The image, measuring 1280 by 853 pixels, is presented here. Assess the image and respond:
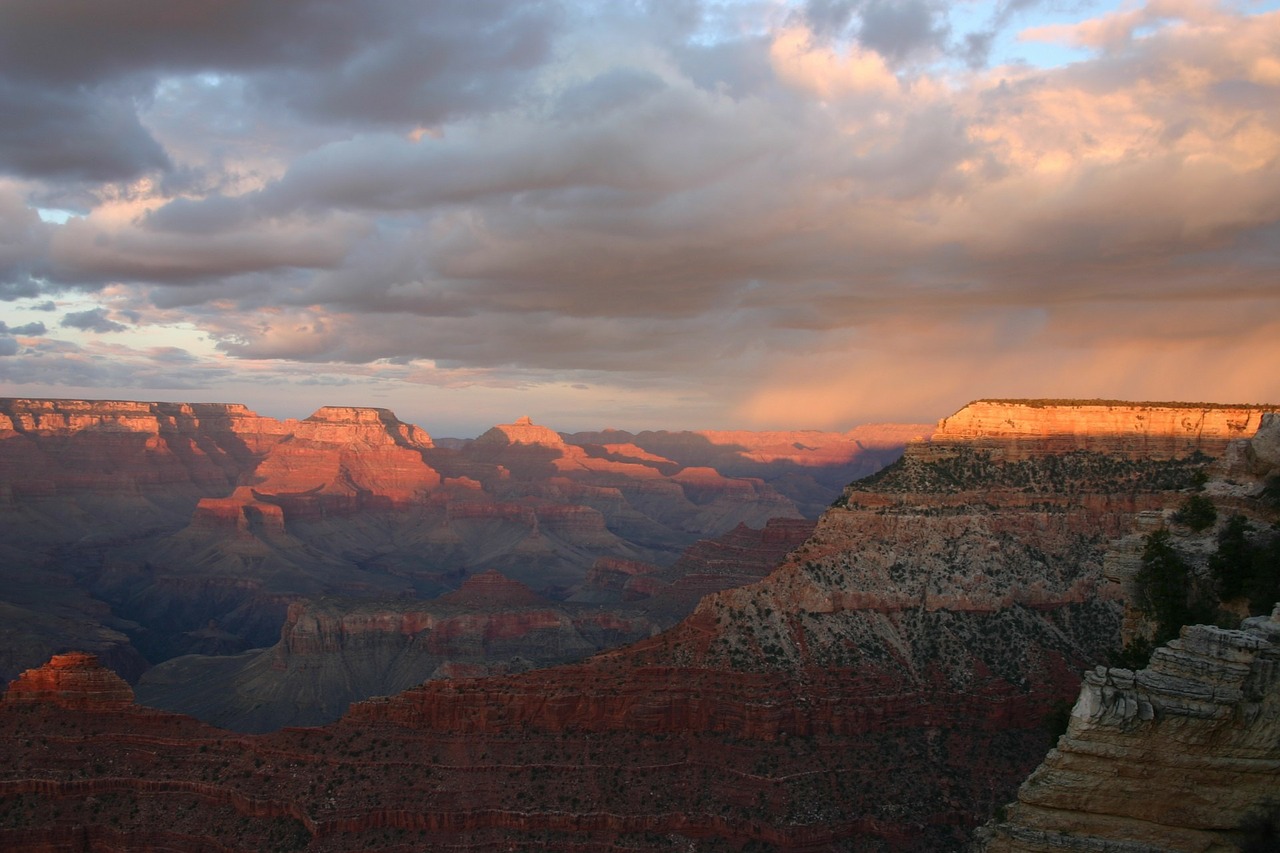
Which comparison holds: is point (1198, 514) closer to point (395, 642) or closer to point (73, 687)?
point (73, 687)

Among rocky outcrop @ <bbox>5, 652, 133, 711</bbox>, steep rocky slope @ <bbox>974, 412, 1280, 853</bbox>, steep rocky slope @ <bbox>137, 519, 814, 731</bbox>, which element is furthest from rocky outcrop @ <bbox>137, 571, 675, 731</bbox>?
steep rocky slope @ <bbox>974, 412, 1280, 853</bbox>

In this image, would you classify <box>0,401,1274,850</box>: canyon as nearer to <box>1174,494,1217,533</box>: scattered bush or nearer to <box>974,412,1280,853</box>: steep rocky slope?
<box>1174,494,1217,533</box>: scattered bush

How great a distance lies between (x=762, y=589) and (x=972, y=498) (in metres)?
17.3

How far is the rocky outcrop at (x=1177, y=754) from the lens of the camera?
20688 mm

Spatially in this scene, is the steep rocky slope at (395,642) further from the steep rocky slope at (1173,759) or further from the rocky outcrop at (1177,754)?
the rocky outcrop at (1177,754)

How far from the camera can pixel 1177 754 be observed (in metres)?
20.8

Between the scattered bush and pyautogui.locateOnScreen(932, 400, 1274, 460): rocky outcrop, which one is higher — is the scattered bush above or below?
below

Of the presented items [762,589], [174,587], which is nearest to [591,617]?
[762,589]

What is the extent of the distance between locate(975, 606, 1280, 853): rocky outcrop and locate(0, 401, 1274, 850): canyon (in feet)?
119

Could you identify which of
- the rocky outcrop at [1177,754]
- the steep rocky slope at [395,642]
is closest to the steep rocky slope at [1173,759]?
the rocky outcrop at [1177,754]

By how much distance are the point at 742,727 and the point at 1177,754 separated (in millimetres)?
43779

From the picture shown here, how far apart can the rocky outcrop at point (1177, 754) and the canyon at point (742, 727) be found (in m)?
36.4

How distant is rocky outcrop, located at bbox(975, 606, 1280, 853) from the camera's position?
20.7 m

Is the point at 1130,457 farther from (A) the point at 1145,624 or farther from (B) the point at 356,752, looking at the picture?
(B) the point at 356,752
